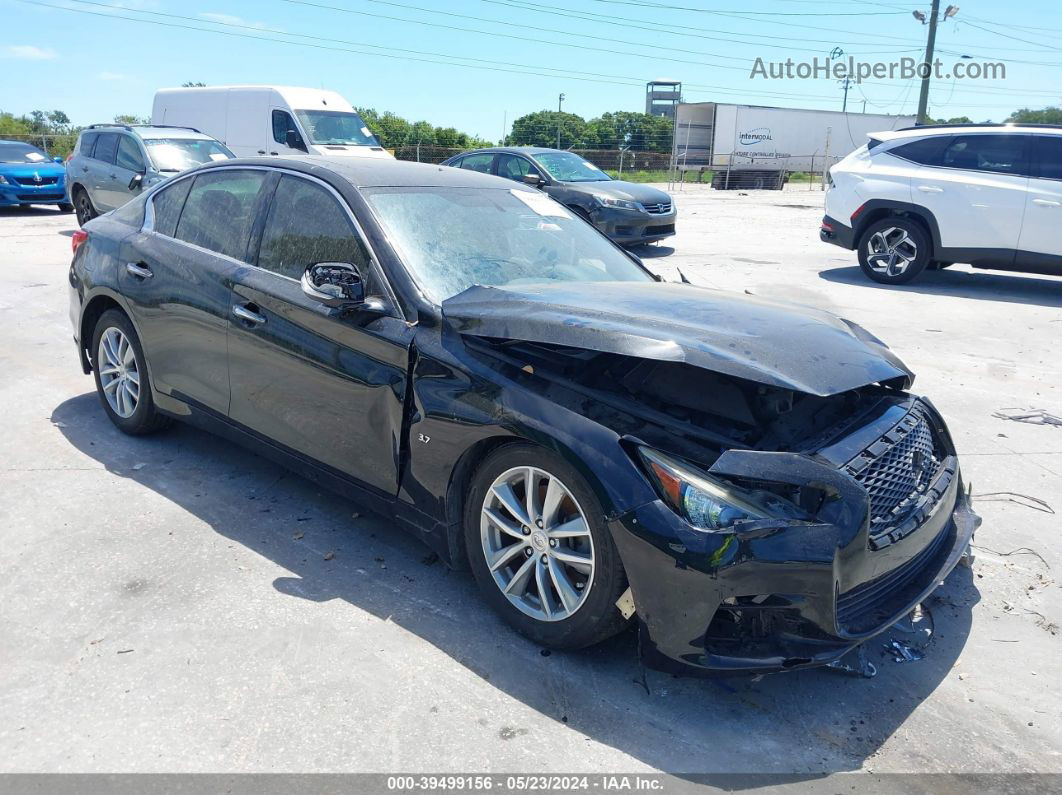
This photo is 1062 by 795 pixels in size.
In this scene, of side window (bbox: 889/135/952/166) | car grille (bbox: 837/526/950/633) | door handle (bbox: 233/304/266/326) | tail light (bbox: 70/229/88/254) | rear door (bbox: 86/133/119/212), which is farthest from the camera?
rear door (bbox: 86/133/119/212)

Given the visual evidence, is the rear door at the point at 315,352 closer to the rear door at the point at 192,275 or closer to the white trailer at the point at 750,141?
the rear door at the point at 192,275

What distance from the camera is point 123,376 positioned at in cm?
516

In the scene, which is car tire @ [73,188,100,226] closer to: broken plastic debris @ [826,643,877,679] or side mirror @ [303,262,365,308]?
side mirror @ [303,262,365,308]

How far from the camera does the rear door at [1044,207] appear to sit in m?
9.99

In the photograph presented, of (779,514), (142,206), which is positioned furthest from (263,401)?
(779,514)

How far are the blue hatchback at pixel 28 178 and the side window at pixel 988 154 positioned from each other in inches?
644

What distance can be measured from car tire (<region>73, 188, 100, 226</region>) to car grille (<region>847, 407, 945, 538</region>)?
15.2 metres

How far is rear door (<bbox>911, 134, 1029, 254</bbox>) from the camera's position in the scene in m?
10.2

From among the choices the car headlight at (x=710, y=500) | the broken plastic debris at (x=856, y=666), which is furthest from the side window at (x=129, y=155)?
the broken plastic debris at (x=856, y=666)

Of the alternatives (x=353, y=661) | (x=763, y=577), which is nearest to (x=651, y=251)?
(x=353, y=661)

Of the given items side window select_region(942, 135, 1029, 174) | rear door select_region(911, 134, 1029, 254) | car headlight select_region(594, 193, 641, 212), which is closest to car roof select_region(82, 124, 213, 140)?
car headlight select_region(594, 193, 641, 212)

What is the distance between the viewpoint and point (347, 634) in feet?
10.9

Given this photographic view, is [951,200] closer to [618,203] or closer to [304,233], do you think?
[618,203]

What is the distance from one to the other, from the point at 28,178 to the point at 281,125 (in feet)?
19.9
